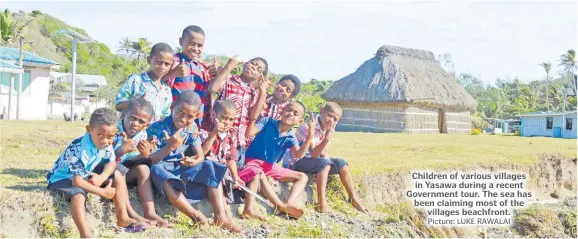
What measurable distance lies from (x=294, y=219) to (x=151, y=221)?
61.9 inches

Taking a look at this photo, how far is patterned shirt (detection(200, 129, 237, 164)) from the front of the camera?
20.2ft

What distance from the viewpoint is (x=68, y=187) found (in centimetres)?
503

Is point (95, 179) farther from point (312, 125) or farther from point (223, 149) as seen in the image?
point (312, 125)

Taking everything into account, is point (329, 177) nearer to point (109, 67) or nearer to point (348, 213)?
point (348, 213)

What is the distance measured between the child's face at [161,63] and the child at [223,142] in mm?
562

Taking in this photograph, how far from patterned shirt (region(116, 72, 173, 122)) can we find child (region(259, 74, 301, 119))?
117 centimetres

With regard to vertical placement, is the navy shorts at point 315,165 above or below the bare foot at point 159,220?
above

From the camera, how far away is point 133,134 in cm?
551

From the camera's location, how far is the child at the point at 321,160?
6.84 metres

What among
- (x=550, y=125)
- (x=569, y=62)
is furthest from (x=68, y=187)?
(x=569, y=62)

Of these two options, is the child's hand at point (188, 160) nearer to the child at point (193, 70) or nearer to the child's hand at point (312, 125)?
the child at point (193, 70)

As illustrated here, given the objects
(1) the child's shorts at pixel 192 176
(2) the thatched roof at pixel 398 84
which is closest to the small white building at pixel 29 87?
(2) the thatched roof at pixel 398 84

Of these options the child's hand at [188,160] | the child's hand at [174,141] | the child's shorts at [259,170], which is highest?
the child's hand at [174,141]

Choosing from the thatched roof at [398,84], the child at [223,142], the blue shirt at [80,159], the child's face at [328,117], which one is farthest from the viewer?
the thatched roof at [398,84]
